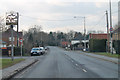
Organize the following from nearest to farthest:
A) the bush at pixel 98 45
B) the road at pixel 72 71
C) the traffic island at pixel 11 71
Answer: the traffic island at pixel 11 71, the road at pixel 72 71, the bush at pixel 98 45

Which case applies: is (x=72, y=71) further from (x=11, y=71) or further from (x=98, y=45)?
(x=98, y=45)

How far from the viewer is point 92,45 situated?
5738 centimetres

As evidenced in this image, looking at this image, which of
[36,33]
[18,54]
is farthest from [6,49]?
[36,33]

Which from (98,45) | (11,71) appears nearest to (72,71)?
(11,71)

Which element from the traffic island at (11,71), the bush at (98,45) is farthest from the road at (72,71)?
the bush at (98,45)

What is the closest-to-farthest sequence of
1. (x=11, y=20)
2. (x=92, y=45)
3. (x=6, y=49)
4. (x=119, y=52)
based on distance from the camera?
(x=11, y=20) → (x=119, y=52) → (x=6, y=49) → (x=92, y=45)

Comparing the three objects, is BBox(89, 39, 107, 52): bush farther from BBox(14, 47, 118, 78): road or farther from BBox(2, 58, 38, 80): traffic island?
BBox(2, 58, 38, 80): traffic island

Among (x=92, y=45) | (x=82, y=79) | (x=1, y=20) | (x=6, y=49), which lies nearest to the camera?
(x=82, y=79)

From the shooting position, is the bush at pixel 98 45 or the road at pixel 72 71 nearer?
the road at pixel 72 71

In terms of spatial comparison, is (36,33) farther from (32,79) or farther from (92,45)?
(32,79)

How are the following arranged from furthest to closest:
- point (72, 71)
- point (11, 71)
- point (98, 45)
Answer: point (98, 45) → point (72, 71) → point (11, 71)

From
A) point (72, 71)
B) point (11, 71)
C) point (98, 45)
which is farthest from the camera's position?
point (98, 45)

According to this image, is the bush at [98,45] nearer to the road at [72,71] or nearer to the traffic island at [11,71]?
the road at [72,71]

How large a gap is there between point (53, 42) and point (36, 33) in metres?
72.6
